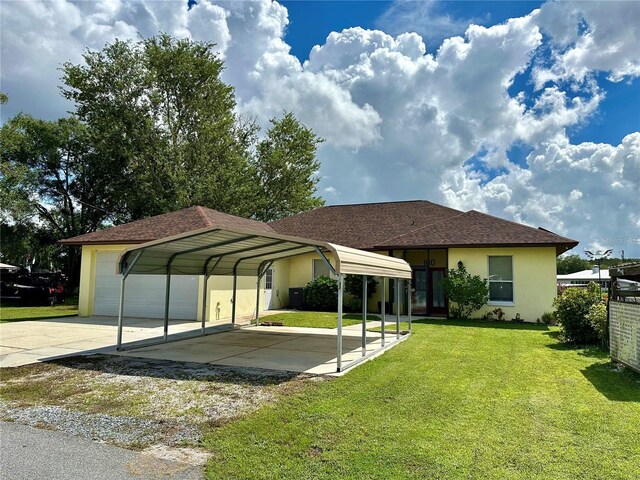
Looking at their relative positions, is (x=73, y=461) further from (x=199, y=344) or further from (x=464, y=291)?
(x=464, y=291)

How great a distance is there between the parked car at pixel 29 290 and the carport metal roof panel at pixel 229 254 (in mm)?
15072

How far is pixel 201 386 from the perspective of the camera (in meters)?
6.41

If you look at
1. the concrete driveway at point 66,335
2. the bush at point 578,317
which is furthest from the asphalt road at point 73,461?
the bush at point 578,317

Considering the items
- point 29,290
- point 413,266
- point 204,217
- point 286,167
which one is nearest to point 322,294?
point 413,266

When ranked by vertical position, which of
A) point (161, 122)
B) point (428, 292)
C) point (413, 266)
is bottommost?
point (428, 292)

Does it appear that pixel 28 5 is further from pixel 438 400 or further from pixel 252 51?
pixel 438 400

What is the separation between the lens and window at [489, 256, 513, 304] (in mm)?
15898

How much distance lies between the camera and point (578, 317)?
32.8 ft

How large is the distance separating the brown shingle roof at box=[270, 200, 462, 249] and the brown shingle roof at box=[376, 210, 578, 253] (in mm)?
1742

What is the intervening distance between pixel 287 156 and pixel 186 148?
27.7 feet

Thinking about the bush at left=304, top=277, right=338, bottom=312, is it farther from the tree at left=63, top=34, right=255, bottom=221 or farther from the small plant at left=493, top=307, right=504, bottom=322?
the tree at left=63, top=34, right=255, bottom=221

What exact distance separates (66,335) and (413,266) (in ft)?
43.4

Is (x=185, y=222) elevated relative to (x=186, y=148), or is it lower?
lower

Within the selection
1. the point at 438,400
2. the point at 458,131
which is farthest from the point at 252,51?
the point at 438,400
